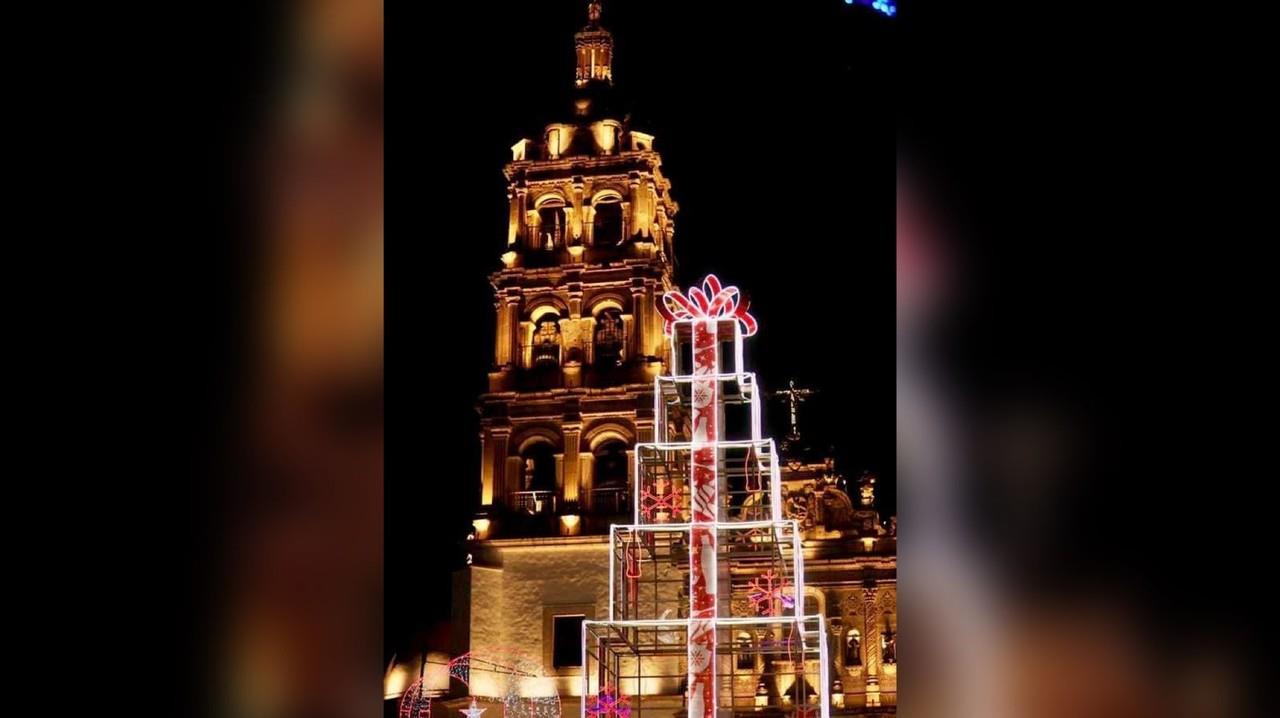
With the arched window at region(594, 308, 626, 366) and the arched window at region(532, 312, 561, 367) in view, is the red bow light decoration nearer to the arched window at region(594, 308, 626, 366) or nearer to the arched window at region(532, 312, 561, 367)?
the arched window at region(594, 308, 626, 366)

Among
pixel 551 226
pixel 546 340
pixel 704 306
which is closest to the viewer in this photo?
pixel 704 306

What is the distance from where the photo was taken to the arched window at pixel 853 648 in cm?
3609

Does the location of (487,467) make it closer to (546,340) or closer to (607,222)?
(546,340)

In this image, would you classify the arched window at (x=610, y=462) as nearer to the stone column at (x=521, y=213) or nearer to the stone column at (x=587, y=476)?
the stone column at (x=587, y=476)

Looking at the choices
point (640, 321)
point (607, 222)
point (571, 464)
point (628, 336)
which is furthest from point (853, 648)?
point (607, 222)

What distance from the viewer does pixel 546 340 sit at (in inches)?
1457

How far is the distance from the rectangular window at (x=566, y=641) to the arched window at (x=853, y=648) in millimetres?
6829

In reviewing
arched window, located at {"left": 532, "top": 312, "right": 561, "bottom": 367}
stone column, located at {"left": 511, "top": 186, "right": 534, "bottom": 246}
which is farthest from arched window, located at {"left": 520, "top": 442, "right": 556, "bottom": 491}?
stone column, located at {"left": 511, "top": 186, "right": 534, "bottom": 246}

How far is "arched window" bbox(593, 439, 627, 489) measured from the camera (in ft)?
116

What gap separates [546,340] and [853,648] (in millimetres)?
11049

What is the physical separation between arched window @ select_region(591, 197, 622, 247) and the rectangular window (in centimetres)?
970
